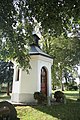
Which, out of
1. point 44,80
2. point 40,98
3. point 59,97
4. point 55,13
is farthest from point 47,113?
point 55,13

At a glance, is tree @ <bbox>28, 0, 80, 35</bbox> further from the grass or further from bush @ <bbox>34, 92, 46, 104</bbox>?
bush @ <bbox>34, 92, 46, 104</bbox>

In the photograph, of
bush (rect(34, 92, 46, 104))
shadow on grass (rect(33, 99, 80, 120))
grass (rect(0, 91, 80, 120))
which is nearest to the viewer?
grass (rect(0, 91, 80, 120))

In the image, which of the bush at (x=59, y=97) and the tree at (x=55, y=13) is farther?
the bush at (x=59, y=97)

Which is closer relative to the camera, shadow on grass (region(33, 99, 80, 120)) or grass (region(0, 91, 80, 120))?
grass (region(0, 91, 80, 120))

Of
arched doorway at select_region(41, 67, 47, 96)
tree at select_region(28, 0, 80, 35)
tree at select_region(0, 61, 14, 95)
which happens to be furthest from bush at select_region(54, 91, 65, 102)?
tree at select_region(0, 61, 14, 95)

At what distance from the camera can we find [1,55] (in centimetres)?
986

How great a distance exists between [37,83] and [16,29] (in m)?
6.86

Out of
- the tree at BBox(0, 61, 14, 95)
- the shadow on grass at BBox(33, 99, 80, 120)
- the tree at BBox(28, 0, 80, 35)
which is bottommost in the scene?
the shadow on grass at BBox(33, 99, 80, 120)

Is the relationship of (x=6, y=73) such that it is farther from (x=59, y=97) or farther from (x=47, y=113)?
(x=47, y=113)

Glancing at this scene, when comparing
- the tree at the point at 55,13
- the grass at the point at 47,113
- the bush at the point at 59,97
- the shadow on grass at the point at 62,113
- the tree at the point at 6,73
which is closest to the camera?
the tree at the point at 55,13

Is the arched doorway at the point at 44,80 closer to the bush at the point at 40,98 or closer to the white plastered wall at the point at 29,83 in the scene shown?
the white plastered wall at the point at 29,83

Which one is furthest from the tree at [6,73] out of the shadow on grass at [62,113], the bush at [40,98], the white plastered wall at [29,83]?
the shadow on grass at [62,113]

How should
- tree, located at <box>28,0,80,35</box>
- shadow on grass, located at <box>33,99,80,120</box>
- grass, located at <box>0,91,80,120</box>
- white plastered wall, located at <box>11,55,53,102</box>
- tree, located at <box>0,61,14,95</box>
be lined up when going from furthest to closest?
tree, located at <box>0,61,14,95</box> < white plastered wall, located at <box>11,55,53,102</box> < shadow on grass, located at <box>33,99,80,120</box> < grass, located at <box>0,91,80,120</box> < tree, located at <box>28,0,80,35</box>

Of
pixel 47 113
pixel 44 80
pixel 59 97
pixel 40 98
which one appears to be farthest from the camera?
pixel 44 80
